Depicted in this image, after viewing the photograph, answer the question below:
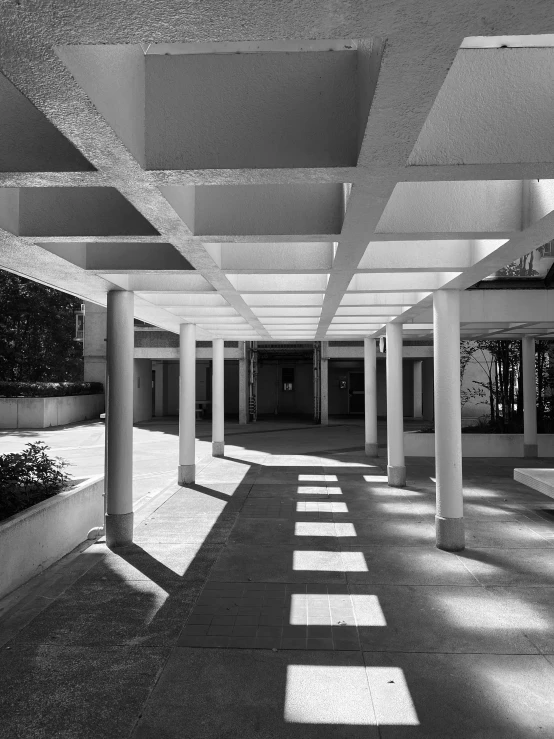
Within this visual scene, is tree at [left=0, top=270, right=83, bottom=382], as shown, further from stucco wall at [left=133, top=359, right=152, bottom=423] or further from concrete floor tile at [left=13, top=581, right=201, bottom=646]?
concrete floor tile at [left=13, top=581, right=201, bottom=646]

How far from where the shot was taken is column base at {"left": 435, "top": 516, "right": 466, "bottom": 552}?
784 centimetres

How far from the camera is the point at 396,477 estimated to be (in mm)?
12648

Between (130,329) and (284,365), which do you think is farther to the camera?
(284,365)

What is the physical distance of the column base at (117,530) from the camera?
317 inches

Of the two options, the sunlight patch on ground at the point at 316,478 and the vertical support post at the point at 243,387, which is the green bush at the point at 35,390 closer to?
the vertical support post at the point at 243,387

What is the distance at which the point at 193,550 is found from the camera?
7.87 m

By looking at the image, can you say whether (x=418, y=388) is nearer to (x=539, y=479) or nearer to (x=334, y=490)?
(x=334, y=490)

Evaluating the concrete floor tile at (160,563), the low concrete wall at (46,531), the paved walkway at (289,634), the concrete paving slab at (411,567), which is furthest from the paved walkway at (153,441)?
the concrete paving slab at (411,567)

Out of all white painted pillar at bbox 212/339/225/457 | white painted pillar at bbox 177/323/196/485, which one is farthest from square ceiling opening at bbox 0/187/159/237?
white painted pillar at bbox 212/339/225/457

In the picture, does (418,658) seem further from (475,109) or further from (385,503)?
(385,503)

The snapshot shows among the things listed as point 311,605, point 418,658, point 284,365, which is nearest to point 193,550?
point 311,605

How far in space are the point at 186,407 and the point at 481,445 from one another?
9568mm

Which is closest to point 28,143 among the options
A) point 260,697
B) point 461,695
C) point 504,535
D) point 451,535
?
point 260,697

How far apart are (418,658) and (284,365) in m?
32.5
